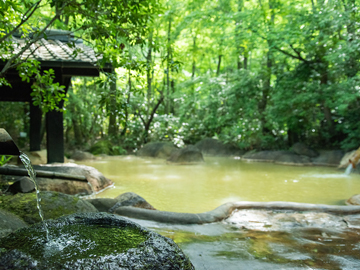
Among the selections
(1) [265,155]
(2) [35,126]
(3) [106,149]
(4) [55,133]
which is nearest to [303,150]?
(1) [265,155]

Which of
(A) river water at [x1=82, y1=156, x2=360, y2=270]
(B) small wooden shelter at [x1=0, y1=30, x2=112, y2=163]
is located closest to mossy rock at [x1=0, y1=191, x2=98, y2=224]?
(A) river water at [x1=82, y1=156, x2=360, y2=270]

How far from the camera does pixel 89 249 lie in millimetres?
1746

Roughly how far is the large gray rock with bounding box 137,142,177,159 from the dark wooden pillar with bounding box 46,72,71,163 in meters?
7.69

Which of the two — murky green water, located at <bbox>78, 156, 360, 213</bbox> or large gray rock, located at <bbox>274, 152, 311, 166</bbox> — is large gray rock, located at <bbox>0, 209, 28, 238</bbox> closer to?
murky green water, located at <bbox>78, 156, 360, 213</bbox>

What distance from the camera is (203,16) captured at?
1570 cm

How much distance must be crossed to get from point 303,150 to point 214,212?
10.1 m

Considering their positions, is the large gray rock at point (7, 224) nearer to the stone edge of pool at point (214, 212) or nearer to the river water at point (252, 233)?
the river water at point (252, 233)

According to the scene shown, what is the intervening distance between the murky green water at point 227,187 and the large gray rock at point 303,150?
9.65 ft

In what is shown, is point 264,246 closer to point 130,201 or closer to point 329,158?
point 130,201

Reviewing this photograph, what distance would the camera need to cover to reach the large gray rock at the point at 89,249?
5.15 feet

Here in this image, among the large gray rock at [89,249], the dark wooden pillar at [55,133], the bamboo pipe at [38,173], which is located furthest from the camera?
the dark wooden pillar at [55,133]

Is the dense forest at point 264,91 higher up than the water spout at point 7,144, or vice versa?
the dense forest at point 264,91

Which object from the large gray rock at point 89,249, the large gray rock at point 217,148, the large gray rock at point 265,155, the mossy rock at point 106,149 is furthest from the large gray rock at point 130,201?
the large gray rock at point 217,148

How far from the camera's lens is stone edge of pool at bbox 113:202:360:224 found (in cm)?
416
